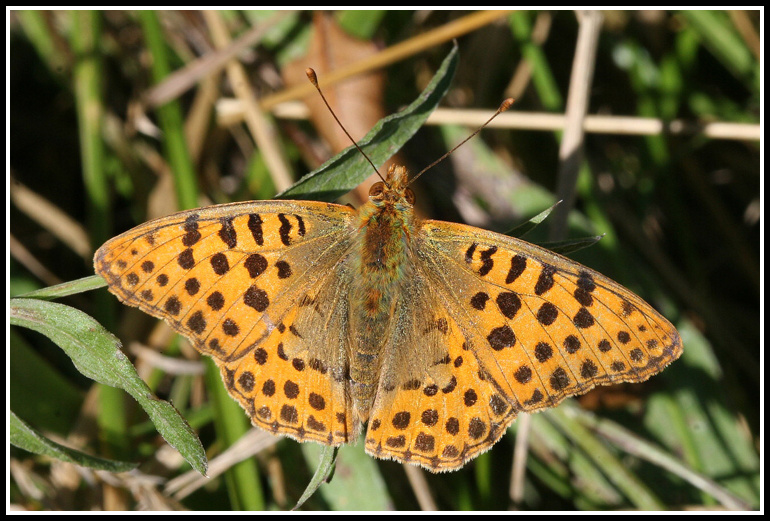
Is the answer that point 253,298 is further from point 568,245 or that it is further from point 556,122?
point 556,122

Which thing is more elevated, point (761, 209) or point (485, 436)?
point (761, 209)

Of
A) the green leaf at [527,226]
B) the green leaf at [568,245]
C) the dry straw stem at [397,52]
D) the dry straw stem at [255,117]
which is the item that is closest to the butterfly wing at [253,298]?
the green leaf at [527,226]

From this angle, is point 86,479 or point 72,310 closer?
point 72,310

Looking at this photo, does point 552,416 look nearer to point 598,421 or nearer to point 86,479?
point 598,421

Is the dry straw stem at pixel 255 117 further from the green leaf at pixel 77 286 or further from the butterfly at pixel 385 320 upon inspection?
the green leaf at pixel 77 286

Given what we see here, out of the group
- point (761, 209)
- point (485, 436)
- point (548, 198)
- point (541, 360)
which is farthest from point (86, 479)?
point (761, 209)

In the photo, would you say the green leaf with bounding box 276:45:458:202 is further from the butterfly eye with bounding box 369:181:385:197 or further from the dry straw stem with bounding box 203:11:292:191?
the dry straw stem with bounding box 203:11:292:191

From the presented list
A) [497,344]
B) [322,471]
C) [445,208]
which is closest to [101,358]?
[322,471]
